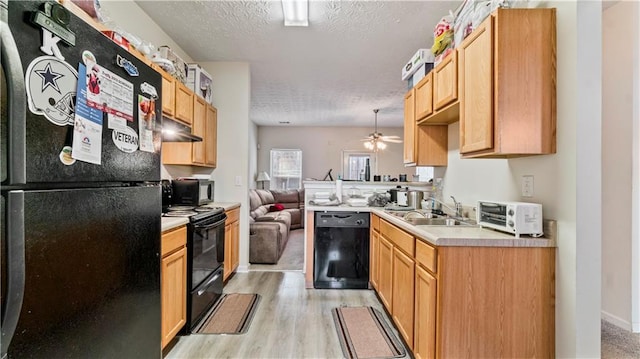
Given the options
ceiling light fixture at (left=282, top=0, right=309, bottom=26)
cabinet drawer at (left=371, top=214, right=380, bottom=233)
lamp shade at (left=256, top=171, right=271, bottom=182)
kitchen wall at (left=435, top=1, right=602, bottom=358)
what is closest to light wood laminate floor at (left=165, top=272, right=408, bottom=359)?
cabinet drawer at (left=371, top=214, right=380, bottom=233)

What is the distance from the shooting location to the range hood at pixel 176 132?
2.64 m

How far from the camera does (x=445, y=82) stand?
209cm

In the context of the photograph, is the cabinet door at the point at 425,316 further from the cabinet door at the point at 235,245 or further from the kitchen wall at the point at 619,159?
the cabinet door at the point at 235,245

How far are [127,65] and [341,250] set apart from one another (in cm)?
255

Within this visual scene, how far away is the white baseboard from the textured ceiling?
9.00 ft

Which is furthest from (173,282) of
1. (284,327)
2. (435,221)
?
(435,221)

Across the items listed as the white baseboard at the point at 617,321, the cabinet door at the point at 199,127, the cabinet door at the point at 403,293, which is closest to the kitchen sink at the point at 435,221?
the cabinet door at the point at 403,293

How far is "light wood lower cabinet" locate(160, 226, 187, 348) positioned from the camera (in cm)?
180

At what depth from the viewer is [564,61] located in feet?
4.82

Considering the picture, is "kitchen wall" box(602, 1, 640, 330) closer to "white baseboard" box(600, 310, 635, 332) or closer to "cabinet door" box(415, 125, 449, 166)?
"white baseboard" box(600, 310, 635, 332)

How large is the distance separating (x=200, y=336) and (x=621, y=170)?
344cm

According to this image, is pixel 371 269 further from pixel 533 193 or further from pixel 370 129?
pixel 370 129

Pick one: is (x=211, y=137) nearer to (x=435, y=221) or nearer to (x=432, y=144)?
(x=432, y=144)

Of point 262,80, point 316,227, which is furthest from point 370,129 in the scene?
point 316,227
